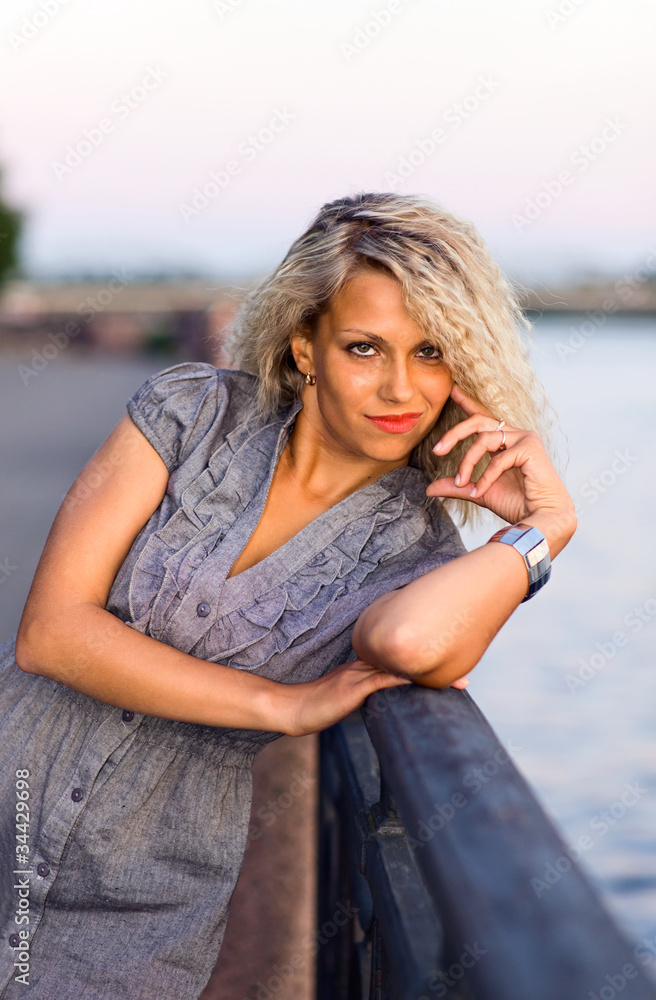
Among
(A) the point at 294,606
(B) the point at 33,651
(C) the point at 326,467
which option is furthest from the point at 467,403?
(B) the point at 33,651

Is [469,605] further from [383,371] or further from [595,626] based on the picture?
[595,626]

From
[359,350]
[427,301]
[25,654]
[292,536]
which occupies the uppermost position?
[427,301]

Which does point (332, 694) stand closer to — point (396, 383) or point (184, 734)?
point (184, 734)

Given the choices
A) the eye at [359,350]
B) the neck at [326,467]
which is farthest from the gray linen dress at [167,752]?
the eye at [359,350]

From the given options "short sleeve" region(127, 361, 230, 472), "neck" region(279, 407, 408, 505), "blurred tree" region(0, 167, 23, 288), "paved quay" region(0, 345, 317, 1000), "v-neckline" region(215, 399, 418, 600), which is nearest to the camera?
"v-neckline" region(215, 399, 418, 600)

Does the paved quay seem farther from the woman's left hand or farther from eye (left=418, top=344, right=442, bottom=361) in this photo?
eye (left=418, top=344, right=442, bottom=361)

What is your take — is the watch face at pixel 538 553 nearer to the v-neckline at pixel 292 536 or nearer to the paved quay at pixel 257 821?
the v-neckline at pixel 292 536

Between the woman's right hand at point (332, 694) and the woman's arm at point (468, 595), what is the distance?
0.02 metres

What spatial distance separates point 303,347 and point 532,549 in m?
0.87

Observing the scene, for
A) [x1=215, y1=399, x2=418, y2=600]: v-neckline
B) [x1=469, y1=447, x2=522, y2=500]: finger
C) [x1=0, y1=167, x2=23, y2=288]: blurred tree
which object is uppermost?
[x1=469, y1=447, x2=522, y2=500]: finger

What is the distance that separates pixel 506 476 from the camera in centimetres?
206

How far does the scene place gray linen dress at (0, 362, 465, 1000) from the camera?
188 centimetres

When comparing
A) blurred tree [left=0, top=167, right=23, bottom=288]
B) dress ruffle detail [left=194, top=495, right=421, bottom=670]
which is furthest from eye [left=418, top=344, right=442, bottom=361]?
blurred tree [left=0, top=167, right=23, bottom=288]

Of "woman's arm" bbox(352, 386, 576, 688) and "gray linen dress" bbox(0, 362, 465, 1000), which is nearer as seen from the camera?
"woman's arm" bbox(352, 386, 576, 688)
